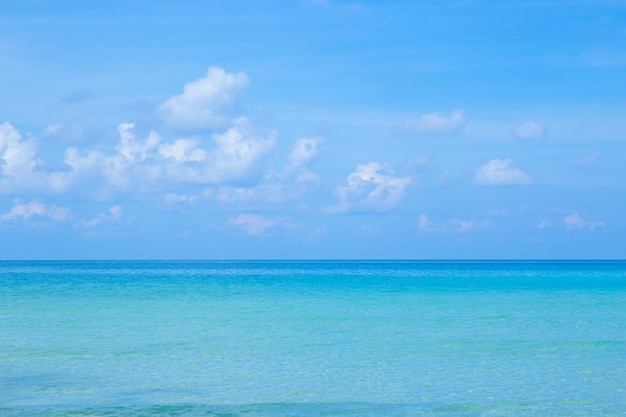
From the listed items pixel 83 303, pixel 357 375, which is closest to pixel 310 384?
pixel 357 375

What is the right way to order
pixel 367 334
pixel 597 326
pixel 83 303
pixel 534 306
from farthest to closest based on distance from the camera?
pixel 83 303, pixel 534 306, pixel 597 326, pixel 367 334

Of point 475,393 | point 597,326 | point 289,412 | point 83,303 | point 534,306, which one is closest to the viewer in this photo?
point 289,412

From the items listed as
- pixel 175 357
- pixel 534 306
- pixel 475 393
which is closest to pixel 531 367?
pixel 475 393

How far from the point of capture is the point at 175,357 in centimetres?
2134

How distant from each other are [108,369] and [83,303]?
73.8 feet

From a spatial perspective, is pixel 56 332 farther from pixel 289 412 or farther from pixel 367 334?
pixel 289 412

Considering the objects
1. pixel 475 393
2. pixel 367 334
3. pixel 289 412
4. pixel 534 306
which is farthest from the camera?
pixel 534 306

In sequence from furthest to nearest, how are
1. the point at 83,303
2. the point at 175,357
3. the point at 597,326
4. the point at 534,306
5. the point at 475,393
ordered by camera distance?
the point at 83,303, the point at 534,306, the point at 597,326, the point at 175,357, the point at 475,393

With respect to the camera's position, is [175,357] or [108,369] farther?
[175,357]

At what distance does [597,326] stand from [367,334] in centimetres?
873

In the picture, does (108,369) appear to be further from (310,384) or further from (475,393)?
(475,393)

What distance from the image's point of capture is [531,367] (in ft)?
63.9

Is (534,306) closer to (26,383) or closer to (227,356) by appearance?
(227,356)

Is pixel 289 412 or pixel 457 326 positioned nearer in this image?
pixel 289 412
